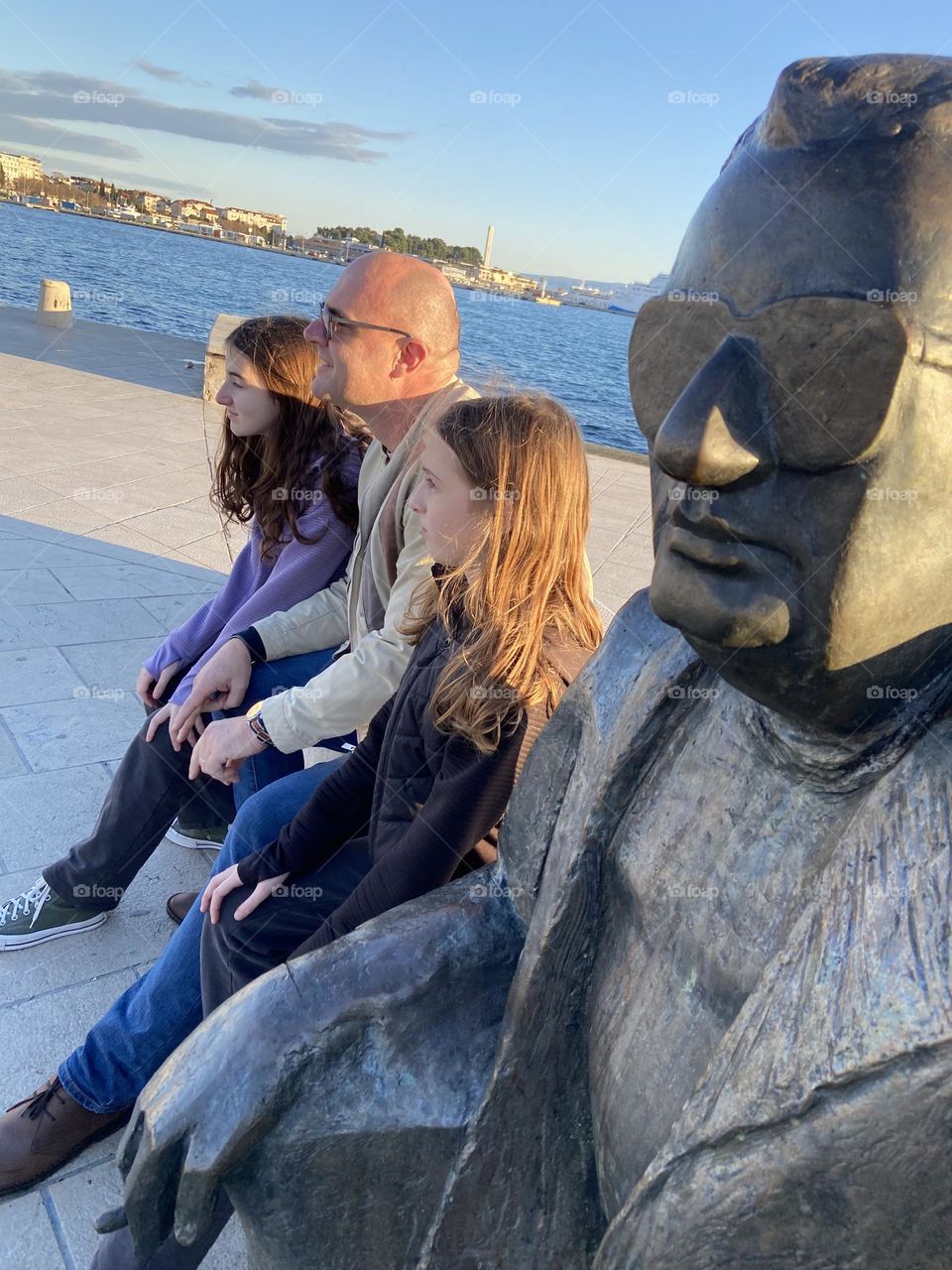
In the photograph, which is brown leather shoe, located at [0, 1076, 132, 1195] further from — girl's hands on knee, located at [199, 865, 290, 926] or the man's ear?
the man's ear

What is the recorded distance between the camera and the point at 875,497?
0.87 meters

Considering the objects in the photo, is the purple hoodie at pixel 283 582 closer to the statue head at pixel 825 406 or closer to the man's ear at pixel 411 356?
the man's ear at pixel 411 356

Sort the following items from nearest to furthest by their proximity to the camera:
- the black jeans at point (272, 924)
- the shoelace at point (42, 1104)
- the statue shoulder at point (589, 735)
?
1. the statue shoulder at point (589, 735)
2. the black jeans at point (272, 924)
3. the shoelace at point (42, 1104)

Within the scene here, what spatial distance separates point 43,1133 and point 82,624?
3.17 metres

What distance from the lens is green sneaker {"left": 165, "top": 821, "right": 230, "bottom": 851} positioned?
3645 mm

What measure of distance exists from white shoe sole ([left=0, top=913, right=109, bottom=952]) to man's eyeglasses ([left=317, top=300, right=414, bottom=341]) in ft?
5.98

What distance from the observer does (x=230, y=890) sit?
7.79 feet

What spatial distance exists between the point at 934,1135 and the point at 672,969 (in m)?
0.37

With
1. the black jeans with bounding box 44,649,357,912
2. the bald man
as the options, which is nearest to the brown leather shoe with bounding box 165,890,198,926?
the bald man

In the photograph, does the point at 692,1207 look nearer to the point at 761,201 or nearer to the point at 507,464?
the point at 761,201

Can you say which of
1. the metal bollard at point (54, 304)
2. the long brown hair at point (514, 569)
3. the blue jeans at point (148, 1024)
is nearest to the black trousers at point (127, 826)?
the blue jeans at point (148, 1024)

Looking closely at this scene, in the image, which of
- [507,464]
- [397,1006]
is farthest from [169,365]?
[397,1006]

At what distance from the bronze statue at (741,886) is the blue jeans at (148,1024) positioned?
1061 millimetres

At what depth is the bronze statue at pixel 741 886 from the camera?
858 mm
